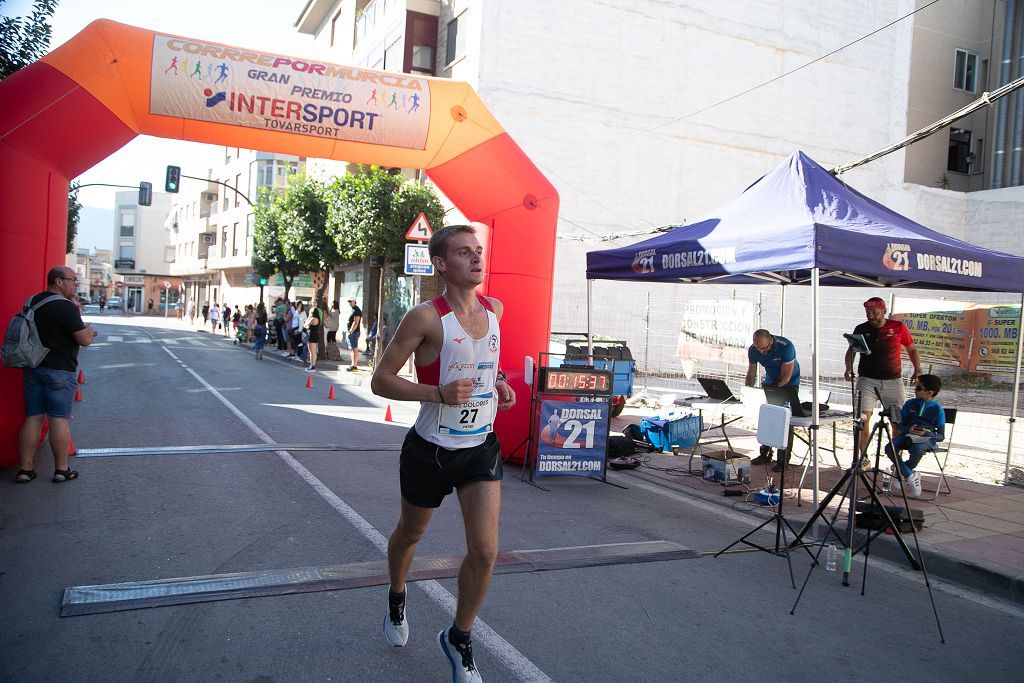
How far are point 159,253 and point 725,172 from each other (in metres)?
92.4

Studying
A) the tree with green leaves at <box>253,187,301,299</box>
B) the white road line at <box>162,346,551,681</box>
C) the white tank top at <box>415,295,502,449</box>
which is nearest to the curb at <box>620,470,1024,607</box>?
the white road line at <box>162,346,551,681</box>

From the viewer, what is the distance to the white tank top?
10.7 feet

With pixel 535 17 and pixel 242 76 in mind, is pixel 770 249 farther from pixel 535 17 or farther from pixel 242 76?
pixel 535 17

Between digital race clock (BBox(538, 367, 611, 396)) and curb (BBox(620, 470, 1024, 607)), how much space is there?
265 cm

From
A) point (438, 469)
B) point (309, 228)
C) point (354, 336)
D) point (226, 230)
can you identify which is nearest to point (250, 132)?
point (438, 469)

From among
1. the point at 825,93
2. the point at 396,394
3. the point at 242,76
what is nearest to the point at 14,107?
the point at 242,76

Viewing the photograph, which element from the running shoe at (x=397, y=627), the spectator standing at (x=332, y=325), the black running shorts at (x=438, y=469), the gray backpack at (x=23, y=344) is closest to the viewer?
the black running shorts at (x=438, y=469)

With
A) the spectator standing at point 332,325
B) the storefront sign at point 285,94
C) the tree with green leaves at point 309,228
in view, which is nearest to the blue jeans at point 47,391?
the storefront sign at point 285,94

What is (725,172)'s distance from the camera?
23156 millimetres

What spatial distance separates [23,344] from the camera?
611 centimetres

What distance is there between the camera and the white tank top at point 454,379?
3273 mm

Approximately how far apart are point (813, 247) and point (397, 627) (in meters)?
4.62

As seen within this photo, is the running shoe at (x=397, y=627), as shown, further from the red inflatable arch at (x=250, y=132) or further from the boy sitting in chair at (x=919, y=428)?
the boy sitting in chair at (x=919, y=428)

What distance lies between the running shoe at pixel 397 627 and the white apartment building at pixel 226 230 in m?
33.6
